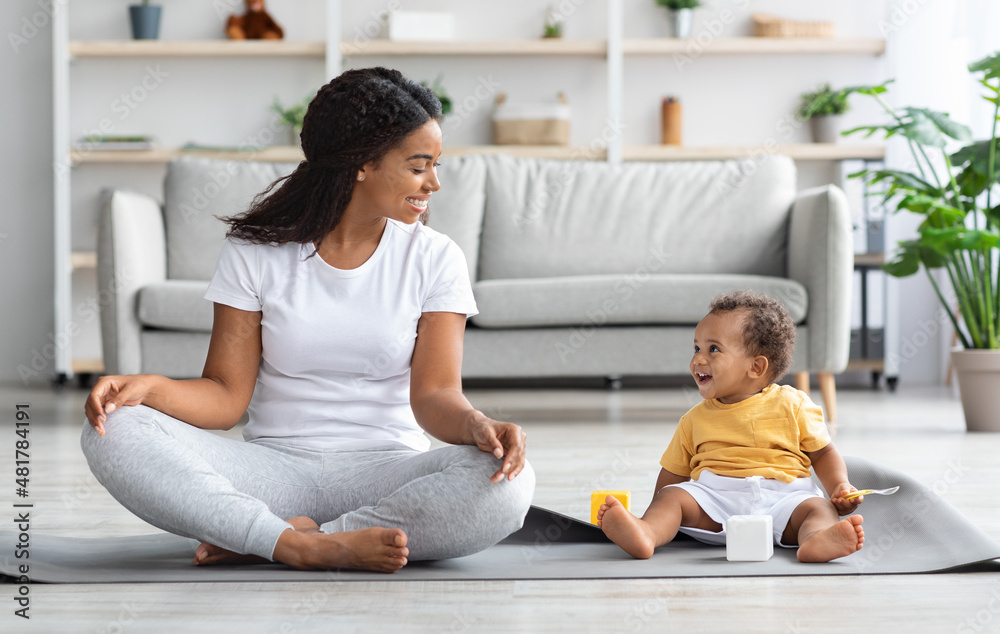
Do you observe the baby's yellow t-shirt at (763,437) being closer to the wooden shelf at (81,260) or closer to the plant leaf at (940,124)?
the plant leaf at (940,124)

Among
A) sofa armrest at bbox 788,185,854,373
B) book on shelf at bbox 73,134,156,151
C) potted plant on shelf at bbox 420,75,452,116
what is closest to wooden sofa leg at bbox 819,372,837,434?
sofa armrest at bbox 788,185,854,373

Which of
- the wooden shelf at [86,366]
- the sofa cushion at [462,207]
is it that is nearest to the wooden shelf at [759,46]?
the sofa cushion at [462,207]

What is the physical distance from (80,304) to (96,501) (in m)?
2.88

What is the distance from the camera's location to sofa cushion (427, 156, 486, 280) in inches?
130

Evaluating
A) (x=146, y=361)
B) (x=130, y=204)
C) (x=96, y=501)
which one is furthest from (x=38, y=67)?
(x=96, y=501)

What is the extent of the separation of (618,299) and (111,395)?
Result: 5.87ft

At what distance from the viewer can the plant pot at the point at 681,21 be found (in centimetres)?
418

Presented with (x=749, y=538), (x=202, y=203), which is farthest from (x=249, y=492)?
(x=202, y=203)

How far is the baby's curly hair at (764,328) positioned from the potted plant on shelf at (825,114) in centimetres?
297

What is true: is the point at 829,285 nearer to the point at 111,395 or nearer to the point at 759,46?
the point at 759,46

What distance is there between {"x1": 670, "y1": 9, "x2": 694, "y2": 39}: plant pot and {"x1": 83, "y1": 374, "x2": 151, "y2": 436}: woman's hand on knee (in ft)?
11.4

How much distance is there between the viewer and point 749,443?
1.40 m

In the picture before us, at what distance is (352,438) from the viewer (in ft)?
4.42

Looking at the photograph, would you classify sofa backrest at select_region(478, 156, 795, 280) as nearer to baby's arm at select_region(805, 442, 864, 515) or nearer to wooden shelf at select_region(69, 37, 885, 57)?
wooden shelf at select_region(69, 37, 885, 57)
